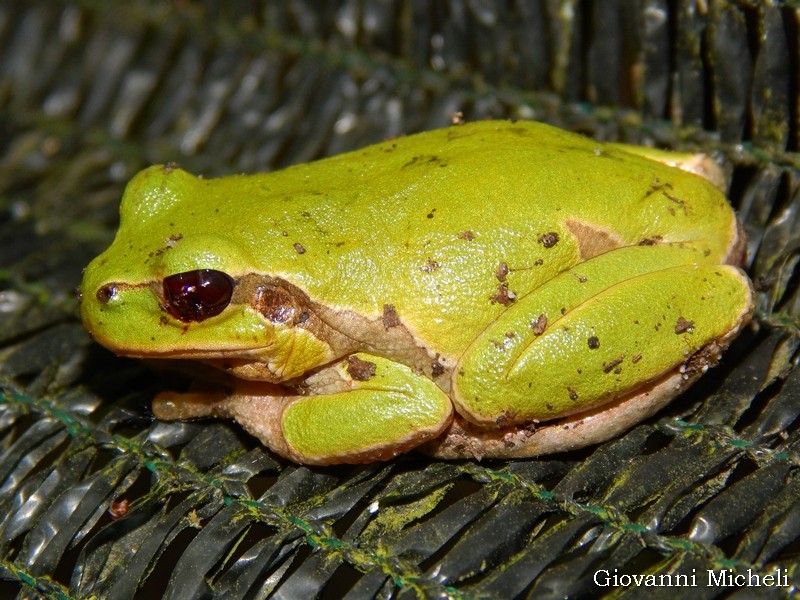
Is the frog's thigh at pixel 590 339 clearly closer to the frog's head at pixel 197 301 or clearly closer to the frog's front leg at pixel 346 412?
the frog's front leg at pixel 346 412

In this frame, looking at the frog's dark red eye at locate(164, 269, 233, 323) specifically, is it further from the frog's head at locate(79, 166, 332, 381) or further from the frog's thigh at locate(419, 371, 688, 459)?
the frog's thigh at locate(419, 371, 688, 459)

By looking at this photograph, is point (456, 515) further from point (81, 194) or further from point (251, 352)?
point (81, 194)

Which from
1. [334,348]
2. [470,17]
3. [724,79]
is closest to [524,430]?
[334,348]

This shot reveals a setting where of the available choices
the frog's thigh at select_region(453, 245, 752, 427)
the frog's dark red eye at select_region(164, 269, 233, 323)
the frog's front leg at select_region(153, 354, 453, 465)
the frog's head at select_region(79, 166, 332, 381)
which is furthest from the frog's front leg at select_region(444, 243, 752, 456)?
the frog's dark red eye at select_region(164, 269, 233, 323)

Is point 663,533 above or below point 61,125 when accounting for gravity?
below

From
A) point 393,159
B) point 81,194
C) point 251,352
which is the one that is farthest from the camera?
point 81,194

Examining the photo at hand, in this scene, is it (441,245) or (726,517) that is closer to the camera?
(726,517)
